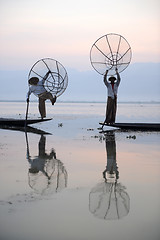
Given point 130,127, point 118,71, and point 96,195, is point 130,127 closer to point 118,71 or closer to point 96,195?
point 118,71

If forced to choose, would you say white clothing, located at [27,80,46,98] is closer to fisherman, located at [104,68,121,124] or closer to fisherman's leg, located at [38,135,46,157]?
fisherman, located at [104,68,121,124]

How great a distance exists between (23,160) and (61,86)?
10368 mm

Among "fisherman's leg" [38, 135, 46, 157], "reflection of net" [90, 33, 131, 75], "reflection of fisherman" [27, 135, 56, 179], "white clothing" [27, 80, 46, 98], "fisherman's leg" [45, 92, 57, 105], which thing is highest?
"reflection of net" [90, 33, 131, 75]

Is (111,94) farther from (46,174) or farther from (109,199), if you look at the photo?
(109,199)

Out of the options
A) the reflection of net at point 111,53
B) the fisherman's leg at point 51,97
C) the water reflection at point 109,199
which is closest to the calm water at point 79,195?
the water reflection at point 109,199

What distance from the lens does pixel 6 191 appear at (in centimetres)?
695

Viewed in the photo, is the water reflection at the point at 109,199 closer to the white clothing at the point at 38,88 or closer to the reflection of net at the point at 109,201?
the reflection of net at the point at 109,201

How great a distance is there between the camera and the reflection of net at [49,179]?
7180mm

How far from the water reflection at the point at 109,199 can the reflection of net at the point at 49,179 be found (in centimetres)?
74

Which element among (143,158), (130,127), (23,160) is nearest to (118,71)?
(130,127)

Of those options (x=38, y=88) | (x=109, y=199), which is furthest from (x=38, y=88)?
(x=109, y=199)

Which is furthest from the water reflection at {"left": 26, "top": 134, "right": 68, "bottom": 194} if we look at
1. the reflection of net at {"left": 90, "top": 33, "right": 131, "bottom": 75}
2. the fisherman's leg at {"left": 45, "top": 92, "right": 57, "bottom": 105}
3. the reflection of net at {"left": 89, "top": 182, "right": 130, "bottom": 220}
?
the fisherman's leg at {"left": 45, "top": 92, "right": 57, "bottom": 105}

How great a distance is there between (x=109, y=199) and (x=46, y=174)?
7.38ft

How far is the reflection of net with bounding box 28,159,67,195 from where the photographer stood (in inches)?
283
